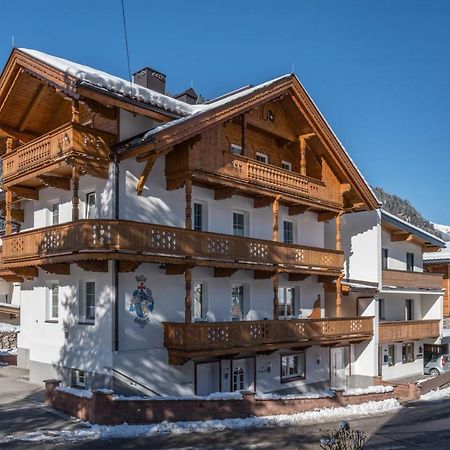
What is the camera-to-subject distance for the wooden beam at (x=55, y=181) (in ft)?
66.9

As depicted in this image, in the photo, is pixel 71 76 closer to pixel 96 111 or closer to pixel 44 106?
pixel 96 111

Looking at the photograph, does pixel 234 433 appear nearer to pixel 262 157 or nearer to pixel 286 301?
pixel 286 301

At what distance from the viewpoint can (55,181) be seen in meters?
20.9

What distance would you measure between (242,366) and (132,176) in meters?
9.20

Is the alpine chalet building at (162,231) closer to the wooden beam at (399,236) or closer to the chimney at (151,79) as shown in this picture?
the chimney at (151,79)

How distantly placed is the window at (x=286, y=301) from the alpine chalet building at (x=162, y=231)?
0.07m

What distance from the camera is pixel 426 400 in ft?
89.4

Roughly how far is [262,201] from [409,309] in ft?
57.3

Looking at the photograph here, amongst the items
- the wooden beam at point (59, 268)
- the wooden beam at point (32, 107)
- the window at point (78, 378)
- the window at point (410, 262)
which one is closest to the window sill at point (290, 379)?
the window at point (78, 378)

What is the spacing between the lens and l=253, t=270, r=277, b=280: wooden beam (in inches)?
934

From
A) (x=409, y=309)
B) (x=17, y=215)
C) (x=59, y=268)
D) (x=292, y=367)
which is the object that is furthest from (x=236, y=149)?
(x=409, y=309)

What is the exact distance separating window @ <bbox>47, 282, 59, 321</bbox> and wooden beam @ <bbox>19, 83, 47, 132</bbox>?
653 cm

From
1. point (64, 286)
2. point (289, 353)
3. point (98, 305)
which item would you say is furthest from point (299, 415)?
point (64, 286)

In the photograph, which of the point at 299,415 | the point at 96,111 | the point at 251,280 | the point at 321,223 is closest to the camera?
the point at 96,111
